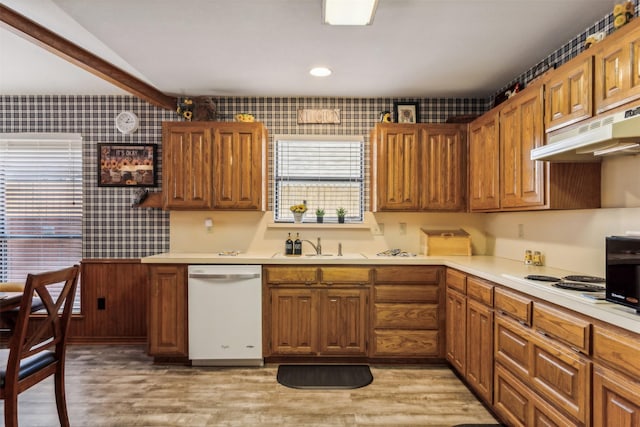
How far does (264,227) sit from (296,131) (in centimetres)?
106

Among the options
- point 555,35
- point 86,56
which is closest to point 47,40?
point 86,56

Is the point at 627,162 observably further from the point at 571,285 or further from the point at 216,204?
the point at 216,204

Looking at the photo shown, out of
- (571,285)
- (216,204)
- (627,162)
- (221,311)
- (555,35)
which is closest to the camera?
(571,285)

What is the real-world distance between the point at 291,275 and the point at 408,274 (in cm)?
103

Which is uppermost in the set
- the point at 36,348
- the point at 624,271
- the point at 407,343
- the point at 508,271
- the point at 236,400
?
the point at 624,271

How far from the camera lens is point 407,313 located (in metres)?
3.30

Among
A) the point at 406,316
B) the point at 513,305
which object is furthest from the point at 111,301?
the point at 513,305

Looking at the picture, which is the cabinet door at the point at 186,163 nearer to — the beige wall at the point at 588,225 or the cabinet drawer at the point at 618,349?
the beige wall at the point at 588,225

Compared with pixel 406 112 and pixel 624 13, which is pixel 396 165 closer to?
pixel 406 112

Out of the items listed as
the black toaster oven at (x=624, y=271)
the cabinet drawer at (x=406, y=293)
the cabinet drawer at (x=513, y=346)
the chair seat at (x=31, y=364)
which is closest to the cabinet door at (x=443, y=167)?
the cabinet drawer at (x=406, y=293)

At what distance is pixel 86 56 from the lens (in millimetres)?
2867

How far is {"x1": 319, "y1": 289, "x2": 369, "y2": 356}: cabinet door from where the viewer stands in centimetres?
332

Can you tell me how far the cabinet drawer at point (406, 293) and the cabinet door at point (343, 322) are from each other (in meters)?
0.13

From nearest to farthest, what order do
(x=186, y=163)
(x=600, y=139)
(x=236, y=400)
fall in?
(x=600, y=139), (x=236, y=400), (x=186, y=163)
